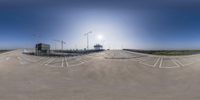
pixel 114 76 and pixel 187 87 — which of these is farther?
pixel 114 76

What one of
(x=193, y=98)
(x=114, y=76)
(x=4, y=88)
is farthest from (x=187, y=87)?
(x=4, y=88)

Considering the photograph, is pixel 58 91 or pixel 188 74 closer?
pixel 58 91

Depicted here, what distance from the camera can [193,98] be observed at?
632 inches

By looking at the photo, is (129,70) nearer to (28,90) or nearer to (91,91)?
(91,91)

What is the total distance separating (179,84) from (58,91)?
12.6 meters

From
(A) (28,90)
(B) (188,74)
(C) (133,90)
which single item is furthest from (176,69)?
(A) (28,90)

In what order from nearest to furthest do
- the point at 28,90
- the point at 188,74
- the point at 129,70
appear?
the point at 28,90
the point at 188,74
the point at 129,70

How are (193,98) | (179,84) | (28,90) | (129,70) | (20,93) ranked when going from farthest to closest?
(129,70)
(179,84)
(28,90)
(20,93)
(193,98)

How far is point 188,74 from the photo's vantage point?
87.3 feet

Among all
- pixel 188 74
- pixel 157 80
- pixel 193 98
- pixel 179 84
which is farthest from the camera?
pixel 188 74

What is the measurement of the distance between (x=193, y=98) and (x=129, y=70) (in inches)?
559

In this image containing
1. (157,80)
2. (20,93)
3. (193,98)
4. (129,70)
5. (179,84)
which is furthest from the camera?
(129,70)

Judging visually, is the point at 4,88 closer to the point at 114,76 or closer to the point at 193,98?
the point at 114,76

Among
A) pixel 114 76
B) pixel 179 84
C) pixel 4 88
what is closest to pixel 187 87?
pixel 179 84
